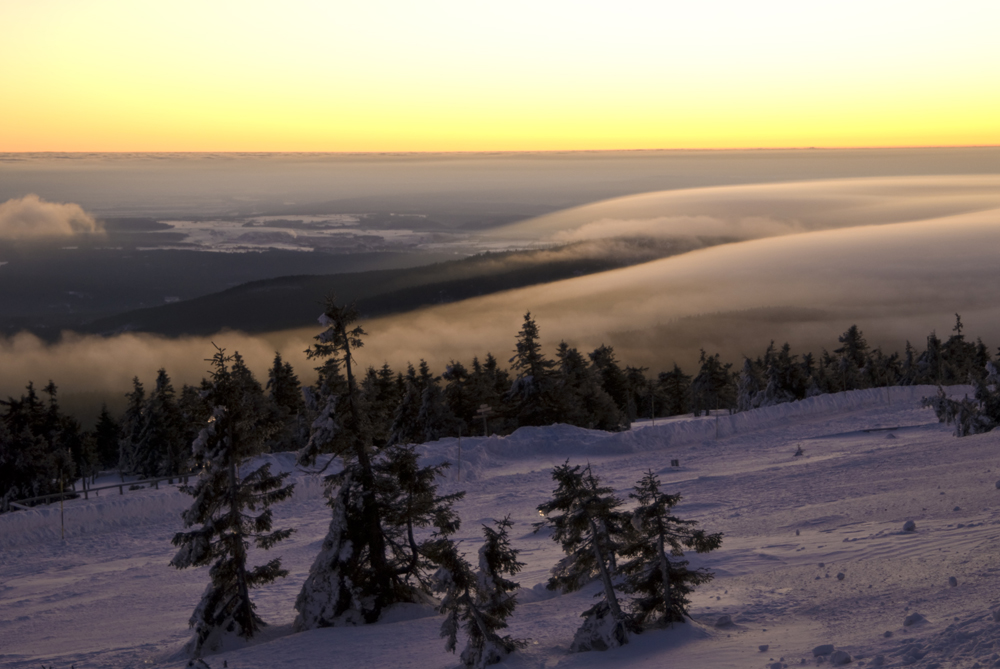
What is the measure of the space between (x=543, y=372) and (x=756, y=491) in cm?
3029

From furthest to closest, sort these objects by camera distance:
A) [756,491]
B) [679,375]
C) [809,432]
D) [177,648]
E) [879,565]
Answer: [679,375] → [809,432] → [756,491] → [177,648] → [879,565]

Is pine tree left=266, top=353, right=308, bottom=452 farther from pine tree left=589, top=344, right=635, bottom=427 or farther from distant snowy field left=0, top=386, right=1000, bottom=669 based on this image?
pine tree left=589, top=344, right=635, bottom=427

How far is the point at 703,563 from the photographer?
2097cm

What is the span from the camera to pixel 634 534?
1612 centimetres

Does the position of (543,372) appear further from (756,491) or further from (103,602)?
(103,602)

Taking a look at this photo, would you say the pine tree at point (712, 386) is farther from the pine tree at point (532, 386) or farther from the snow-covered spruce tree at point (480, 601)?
the snow-covered spruce tree at point (480, 601)

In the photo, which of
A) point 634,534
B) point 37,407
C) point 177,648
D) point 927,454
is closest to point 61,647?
point 177,648

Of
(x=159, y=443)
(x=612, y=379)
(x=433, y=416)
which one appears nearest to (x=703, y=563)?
(x=433, y=416)

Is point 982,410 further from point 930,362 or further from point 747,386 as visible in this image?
point 930,362

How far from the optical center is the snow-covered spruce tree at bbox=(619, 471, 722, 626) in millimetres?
15625

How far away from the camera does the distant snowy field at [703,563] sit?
14.7 m

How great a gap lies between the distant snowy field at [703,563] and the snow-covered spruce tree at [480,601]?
47cm

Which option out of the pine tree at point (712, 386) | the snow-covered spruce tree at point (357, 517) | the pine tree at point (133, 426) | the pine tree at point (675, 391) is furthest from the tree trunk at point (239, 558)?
the pine tree at point (675, 391)

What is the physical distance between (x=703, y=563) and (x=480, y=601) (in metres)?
7.67
